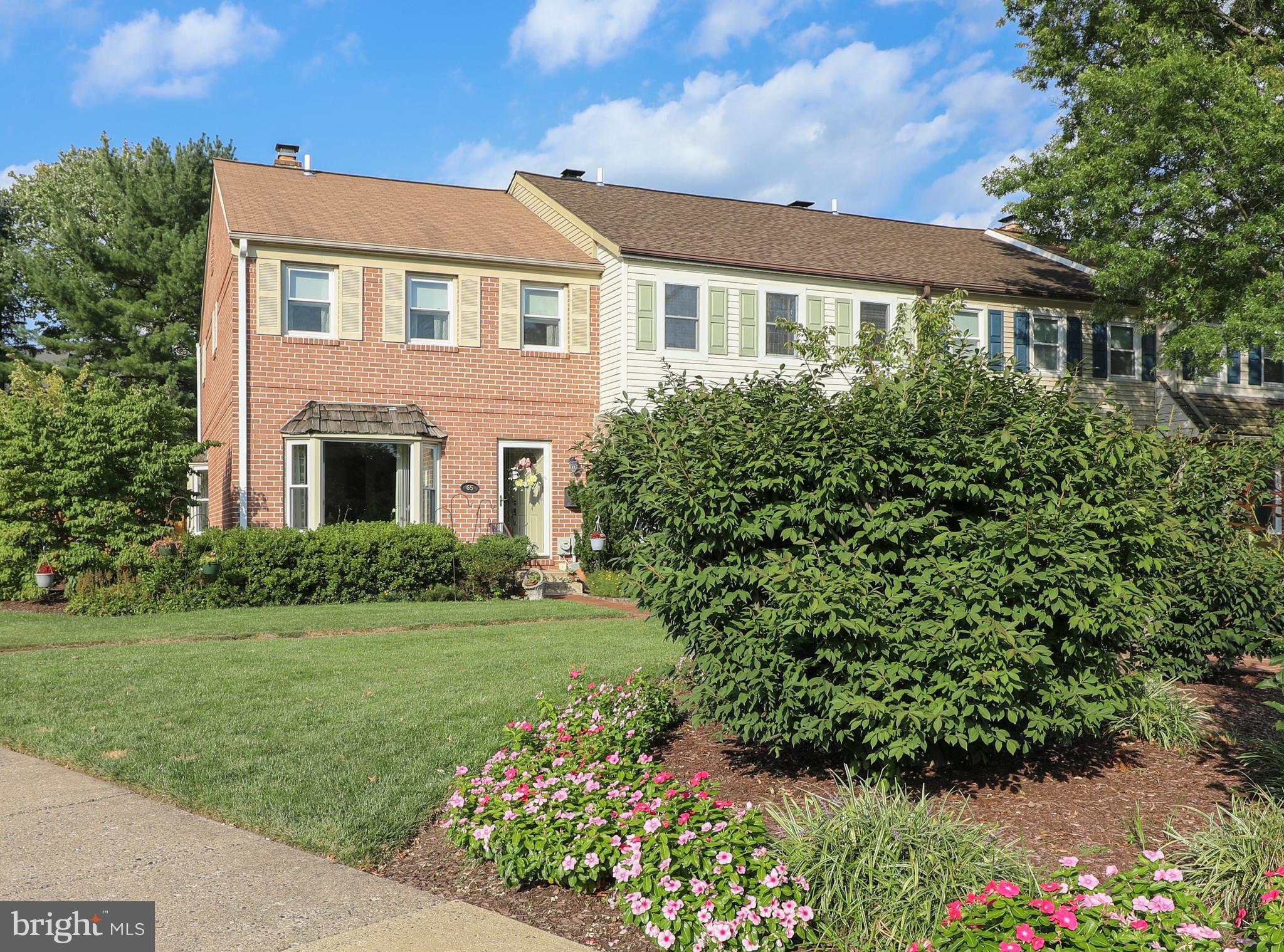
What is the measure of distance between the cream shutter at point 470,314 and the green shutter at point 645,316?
2878mm

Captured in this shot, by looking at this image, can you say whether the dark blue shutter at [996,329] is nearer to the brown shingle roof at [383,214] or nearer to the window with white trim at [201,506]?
the brown shingle roof at [383,214]

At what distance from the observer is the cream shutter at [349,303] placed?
17.4 m

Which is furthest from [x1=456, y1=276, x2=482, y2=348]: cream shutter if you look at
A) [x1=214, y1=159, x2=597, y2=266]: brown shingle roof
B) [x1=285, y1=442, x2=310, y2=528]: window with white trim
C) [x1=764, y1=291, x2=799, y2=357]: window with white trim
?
[x1=764, y1=291, x2=799, y2=357]: window with white trim

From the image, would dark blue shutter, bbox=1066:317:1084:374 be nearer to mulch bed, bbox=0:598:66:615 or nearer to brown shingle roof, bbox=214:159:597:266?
brown shingle roof, bbox=214:159:597:266

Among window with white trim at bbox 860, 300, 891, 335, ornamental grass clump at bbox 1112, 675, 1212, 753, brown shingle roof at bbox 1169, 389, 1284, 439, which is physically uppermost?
window with white trim at bbox 860, 300, 891, 335

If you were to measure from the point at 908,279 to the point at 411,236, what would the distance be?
9.72 meters

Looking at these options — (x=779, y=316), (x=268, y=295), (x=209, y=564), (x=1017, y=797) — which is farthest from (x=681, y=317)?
(x=1017, y=797)

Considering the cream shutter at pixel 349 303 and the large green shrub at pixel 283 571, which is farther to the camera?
the cream shutter at pixel 349 303

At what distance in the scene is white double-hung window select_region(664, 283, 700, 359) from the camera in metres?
18.9

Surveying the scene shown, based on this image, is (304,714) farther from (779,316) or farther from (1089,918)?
(779,316)

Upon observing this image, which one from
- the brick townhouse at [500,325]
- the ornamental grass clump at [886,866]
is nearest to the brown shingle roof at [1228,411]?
the brick townhouse at [500,325]

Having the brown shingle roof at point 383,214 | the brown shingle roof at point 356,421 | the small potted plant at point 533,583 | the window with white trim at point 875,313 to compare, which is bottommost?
the small potted plant at point 533,583

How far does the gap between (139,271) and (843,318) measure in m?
24.4

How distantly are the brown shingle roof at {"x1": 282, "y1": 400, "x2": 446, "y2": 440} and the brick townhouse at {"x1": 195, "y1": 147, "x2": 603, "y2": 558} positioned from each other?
3cm
